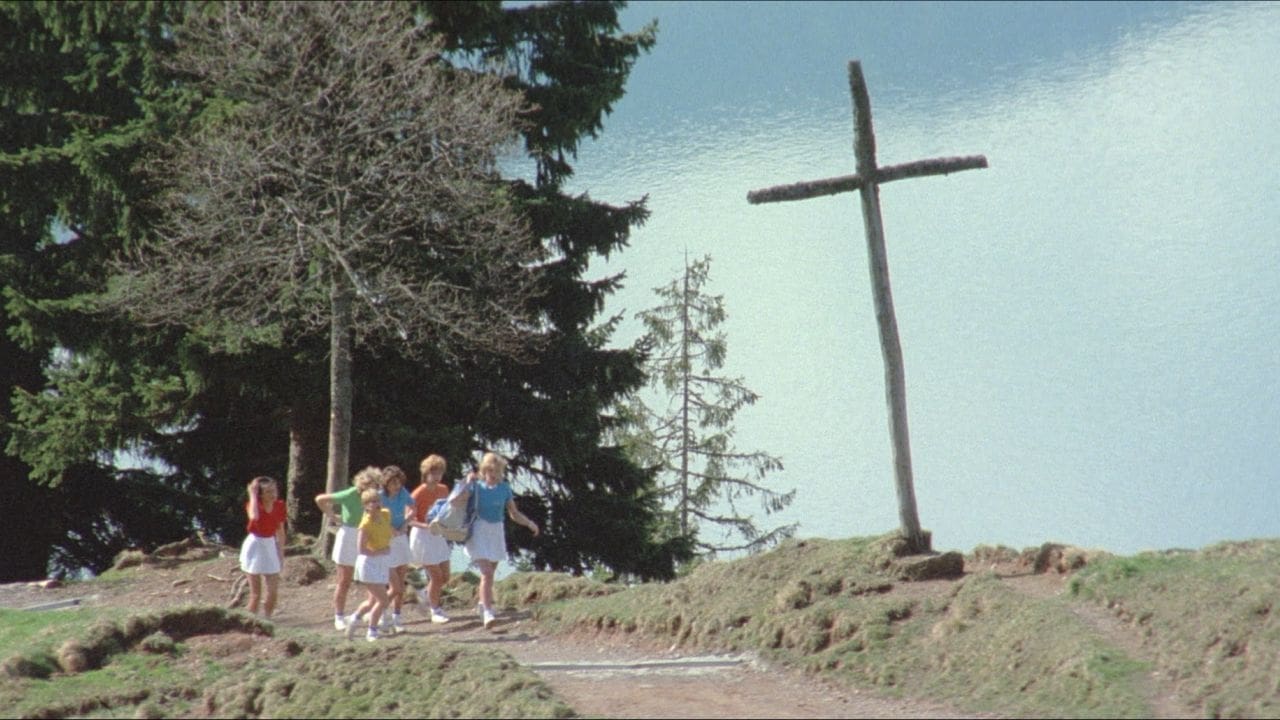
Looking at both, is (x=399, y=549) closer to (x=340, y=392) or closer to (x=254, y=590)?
(x=254, y=590)

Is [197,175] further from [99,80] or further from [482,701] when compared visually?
[482,701]

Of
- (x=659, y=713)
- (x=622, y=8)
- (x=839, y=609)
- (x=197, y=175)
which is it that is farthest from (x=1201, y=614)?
(x=622, y=8)

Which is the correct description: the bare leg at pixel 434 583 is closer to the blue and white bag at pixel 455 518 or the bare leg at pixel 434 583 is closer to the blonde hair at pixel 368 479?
the blue and white bag at pixel 455 518

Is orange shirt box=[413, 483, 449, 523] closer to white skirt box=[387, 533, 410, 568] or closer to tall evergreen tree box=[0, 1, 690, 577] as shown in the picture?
white skirt box=[387, 533, 410, 568]

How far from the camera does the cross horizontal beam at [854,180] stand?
48.9ft

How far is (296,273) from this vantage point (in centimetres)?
2025

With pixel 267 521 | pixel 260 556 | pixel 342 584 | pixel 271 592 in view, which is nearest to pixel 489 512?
pixel 342 584

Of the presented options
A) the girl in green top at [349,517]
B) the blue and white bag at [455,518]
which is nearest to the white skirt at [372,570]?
the girl in green top at [349,517]

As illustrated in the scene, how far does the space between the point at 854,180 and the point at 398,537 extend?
5.50 m

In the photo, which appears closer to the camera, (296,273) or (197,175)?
(197,175)

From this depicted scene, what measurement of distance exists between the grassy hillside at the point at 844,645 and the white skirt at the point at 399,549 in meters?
1.36

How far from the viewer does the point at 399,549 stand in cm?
1505

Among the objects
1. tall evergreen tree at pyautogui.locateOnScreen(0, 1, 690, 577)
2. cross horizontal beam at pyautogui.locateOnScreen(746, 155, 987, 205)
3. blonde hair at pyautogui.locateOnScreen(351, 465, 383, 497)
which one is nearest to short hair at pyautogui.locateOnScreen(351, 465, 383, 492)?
blonde hair at pyautogui.locateOnScreen(351, 465, 383, 497)

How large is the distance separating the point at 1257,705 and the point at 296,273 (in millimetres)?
13423
